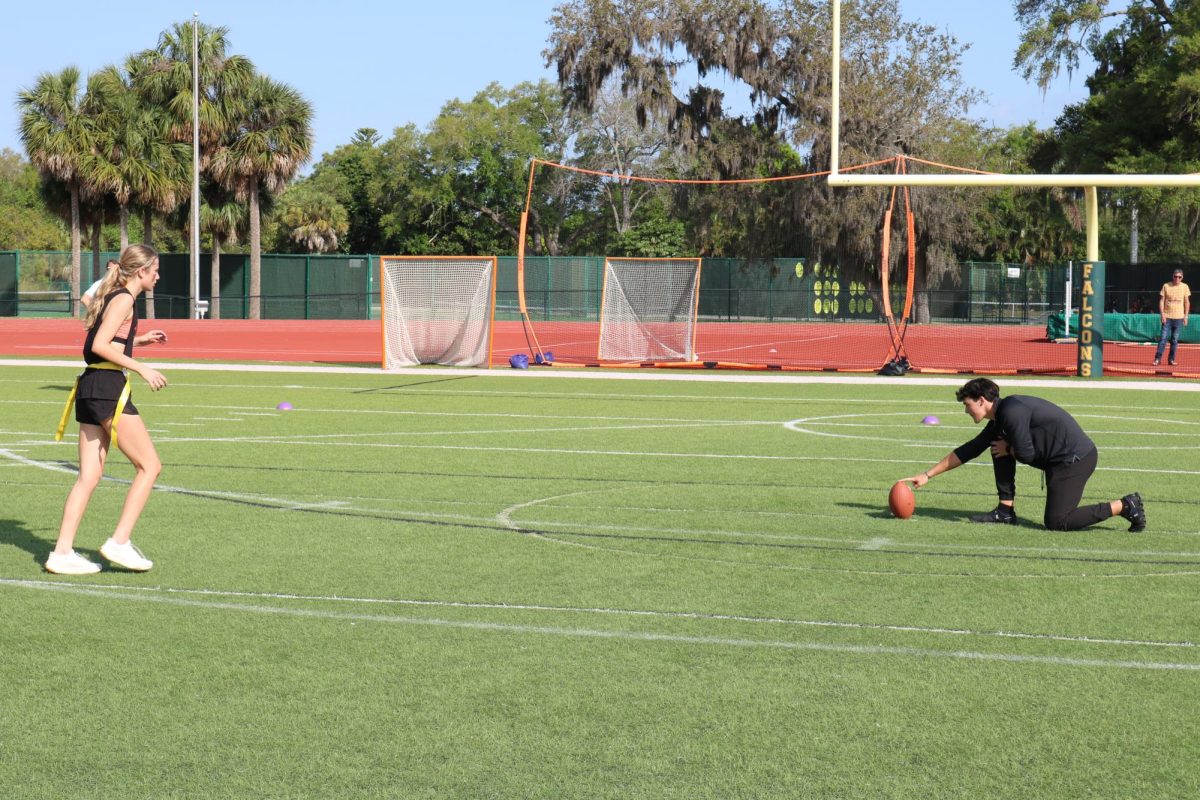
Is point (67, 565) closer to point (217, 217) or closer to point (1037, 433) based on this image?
point (1037, 433)

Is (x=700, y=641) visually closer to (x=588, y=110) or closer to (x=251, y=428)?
(x=251, y=428)

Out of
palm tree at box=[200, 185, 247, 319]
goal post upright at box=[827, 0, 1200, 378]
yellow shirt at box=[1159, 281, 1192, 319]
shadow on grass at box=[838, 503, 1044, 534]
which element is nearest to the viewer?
shadow on grass at box=[838, 503, 1044, 534]

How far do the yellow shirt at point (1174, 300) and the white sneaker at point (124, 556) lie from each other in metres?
23.7

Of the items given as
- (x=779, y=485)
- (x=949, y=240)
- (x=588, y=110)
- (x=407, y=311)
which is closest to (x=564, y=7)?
(x=588, y=110)

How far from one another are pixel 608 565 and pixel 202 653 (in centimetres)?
276

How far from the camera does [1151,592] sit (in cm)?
781

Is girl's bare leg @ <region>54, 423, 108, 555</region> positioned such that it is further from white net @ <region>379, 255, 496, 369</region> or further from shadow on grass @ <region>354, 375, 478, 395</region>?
white net @ <region>379, 255, 496, 369</region>

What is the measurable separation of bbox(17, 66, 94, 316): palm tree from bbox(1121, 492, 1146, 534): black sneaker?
45.0 m

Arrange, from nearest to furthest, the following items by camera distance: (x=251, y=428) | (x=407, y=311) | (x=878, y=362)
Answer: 1. (x=251, y=428)
2. (x=407, y=311)
3. (x=878, y=362)

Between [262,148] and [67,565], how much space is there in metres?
46.6

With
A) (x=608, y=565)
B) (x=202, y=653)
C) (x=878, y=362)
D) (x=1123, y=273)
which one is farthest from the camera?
(x=1123, y=273)

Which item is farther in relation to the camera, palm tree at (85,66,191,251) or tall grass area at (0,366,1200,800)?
palm tree at (85,66,191,251)

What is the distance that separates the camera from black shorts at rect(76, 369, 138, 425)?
7.84 metres

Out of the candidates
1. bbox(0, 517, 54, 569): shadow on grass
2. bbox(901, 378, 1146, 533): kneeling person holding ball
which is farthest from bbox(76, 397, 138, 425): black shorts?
bbox(901, 378, 1146, 533): kneeling person holding ball
